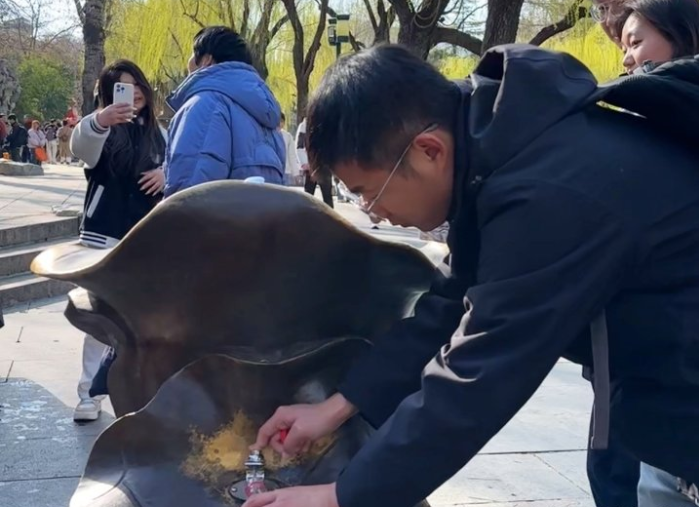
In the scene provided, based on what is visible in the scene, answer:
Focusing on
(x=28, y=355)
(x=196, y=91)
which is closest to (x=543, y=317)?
(x=196, y=91)

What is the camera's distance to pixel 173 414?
5.52ft

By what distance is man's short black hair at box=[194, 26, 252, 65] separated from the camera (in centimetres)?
377

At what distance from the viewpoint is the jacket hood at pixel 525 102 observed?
4.52 ft

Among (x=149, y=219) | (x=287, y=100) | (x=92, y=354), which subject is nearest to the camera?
(x=149, y=219)

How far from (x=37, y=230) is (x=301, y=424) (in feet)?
24.4

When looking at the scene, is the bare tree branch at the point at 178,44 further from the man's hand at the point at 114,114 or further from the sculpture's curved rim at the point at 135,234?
the sculpture's curved rim at the point at 135,234

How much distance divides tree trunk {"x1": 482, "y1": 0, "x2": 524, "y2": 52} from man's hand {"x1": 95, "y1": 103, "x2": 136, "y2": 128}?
9.26 metres

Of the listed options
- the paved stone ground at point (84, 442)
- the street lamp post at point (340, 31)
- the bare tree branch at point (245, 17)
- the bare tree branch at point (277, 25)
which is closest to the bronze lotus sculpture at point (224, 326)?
the paved stone ground at point (84, 442)

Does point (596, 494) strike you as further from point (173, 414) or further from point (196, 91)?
point (196, 91)

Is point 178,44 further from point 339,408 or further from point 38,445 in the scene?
point 339,408

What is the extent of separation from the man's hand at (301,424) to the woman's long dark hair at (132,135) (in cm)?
277

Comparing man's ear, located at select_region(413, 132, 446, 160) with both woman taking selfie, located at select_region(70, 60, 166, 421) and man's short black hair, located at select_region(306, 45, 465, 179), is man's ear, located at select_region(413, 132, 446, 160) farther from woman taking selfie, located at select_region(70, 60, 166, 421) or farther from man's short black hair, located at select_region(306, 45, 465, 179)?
woman taking selfie, located at select_region(70, 60, 166, 421)

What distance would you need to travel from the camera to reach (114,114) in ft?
13.4

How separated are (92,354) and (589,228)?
340 cm
